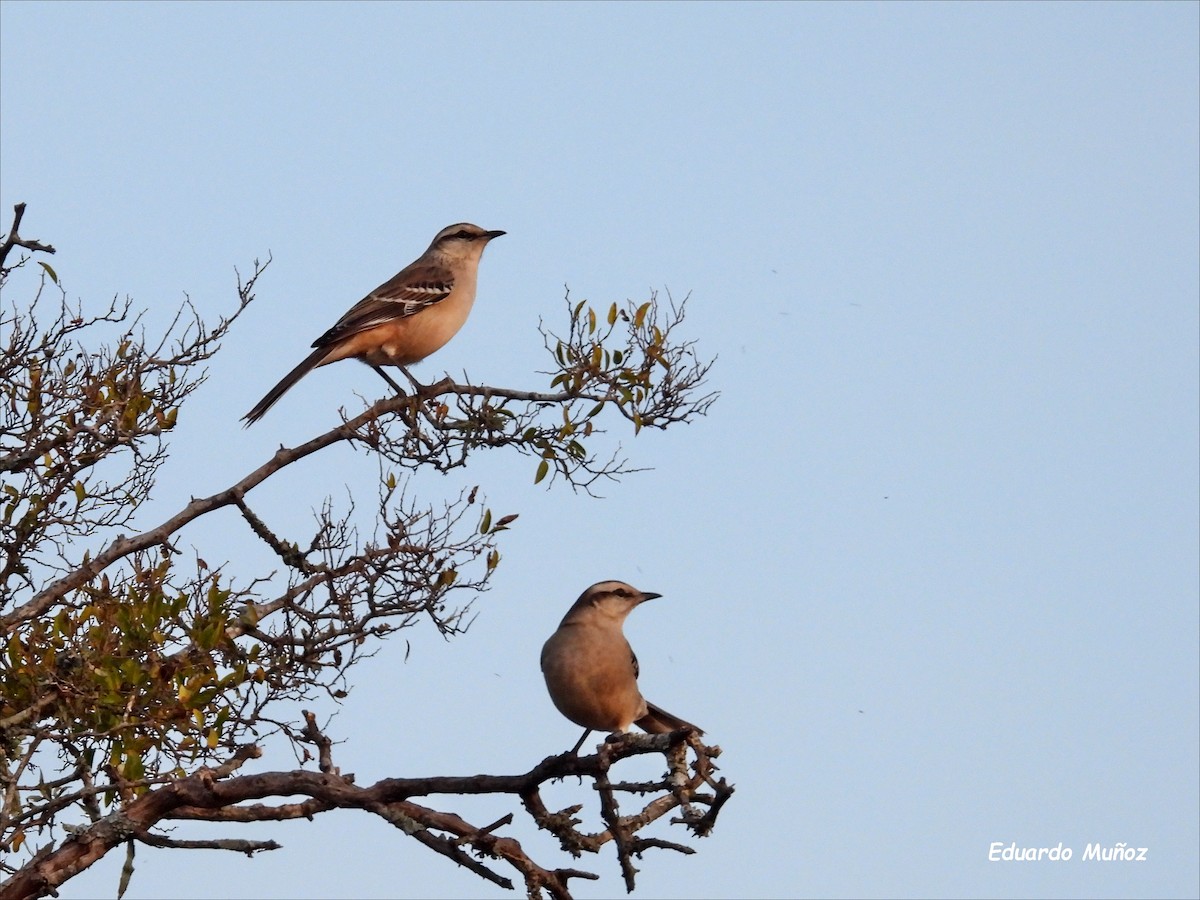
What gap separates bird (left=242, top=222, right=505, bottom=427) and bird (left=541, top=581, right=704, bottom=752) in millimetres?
3592

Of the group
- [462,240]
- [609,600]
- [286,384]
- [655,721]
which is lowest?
[655,721]

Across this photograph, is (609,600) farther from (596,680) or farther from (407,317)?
(407,317)

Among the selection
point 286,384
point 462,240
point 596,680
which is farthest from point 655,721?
point 462,240

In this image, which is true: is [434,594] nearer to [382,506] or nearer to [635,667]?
[382,506]

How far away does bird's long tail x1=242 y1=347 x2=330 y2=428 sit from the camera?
10320 mm

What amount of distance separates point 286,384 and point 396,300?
149cm

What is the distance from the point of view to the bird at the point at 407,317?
11273 mm

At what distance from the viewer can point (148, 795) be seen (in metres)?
6.23

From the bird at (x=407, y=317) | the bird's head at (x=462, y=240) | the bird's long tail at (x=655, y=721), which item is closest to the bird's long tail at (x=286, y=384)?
the bird at (x=407, y=317)

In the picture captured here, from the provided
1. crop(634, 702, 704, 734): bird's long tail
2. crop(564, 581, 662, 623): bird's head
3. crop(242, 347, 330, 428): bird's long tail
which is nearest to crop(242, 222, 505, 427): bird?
crop(242, 347, 330, 428): bird's long tail

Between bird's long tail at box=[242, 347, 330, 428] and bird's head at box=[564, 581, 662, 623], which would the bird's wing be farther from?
bird's head at box=[564, 581, 662, 623]

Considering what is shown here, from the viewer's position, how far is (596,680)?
745 centimetres

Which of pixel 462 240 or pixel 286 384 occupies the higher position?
pixel 462 240

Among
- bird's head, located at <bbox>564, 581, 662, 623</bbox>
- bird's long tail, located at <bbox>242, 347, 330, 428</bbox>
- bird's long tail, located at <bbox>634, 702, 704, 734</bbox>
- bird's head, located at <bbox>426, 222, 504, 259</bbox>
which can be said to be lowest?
bird's long tail, located at <bbox>634, 702, 704, 734</bbox>
